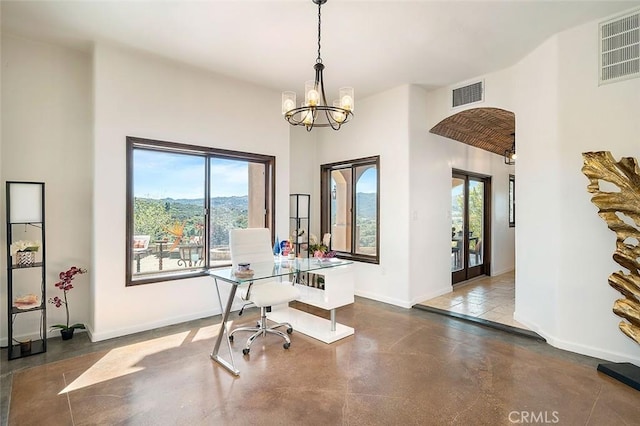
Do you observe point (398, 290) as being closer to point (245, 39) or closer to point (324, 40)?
point (324, 40)

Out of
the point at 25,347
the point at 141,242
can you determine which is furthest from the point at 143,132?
the point at 25,347

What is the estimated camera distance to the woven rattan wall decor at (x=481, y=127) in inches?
176

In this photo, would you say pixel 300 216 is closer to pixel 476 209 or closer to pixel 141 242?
pixel 141 242

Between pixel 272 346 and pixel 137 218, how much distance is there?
211 centimetres

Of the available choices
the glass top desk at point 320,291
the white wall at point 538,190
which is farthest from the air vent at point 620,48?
the glass top desk at point 320,291

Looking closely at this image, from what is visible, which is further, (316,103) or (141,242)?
(141,242)

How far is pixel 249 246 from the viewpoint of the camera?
3.59 m

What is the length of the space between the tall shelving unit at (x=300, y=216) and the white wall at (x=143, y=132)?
1.27 metres

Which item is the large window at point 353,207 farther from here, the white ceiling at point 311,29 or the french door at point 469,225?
the white ceiling at point 311,29

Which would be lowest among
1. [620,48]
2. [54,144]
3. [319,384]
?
[319,384]

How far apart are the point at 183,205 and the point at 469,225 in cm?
501

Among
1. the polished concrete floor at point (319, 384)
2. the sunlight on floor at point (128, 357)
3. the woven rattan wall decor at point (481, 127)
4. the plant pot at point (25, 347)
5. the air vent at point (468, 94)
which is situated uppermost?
the air vent at point (468, 94)

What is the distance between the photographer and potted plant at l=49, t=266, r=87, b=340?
3.33 metres

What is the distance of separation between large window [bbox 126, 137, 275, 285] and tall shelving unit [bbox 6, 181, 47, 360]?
749 mm
